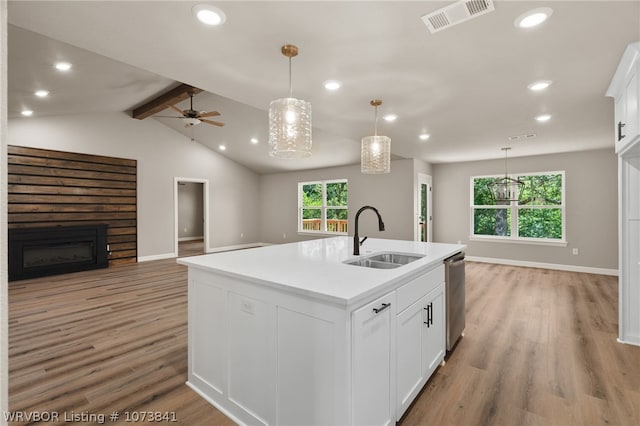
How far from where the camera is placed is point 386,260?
268cm

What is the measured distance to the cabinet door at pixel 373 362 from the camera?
1367 mm

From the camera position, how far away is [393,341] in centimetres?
165

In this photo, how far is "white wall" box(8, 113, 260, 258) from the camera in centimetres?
580

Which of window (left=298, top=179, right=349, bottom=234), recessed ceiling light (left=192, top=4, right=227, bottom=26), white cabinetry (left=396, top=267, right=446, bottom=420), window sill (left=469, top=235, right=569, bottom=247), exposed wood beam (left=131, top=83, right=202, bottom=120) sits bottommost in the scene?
white cabinetry (left=396, top=267, right=446, bottom=420)

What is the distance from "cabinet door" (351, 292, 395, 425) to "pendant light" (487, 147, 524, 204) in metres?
4.91

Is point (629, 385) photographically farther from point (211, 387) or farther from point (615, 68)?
point (211, 387)

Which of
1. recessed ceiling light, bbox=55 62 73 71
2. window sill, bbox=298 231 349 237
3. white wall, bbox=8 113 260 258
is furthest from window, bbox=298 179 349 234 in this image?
recessed ceiling light, bbox=55 62 73 71

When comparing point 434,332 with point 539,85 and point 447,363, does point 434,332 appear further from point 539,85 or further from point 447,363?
point 539,85

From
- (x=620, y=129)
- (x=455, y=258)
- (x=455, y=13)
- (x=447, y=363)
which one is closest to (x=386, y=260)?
(x=455, y=258)

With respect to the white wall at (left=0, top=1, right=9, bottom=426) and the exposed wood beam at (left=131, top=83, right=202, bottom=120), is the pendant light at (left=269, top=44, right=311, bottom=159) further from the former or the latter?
the exposed wood beam at (left=131, top=83, right=202, bottom=120)

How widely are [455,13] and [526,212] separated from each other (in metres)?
5.88

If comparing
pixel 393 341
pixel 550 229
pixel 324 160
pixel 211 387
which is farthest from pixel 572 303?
pixel 324 160

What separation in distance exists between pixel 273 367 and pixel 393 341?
64 cm

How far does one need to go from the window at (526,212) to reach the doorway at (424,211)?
92cm
